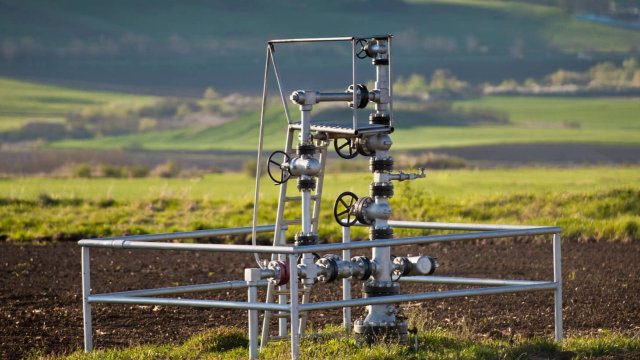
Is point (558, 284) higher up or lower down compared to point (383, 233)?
lower down

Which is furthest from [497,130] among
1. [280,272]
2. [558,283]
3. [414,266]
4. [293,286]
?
[293,286]

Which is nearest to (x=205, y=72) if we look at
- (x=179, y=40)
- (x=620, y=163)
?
(x=179, y=40)

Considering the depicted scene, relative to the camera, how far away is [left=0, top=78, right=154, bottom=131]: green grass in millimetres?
97125

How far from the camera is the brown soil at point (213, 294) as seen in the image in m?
11.7

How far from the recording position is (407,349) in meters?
9.58

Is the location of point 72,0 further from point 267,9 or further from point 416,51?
point 416,51

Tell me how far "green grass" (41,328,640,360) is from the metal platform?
5.07 feet

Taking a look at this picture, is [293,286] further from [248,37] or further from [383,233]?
[248,37]

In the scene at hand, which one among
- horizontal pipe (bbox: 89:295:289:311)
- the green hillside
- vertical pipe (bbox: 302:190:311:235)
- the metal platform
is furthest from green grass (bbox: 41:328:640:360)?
the green hillside

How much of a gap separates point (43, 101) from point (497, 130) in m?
34.5

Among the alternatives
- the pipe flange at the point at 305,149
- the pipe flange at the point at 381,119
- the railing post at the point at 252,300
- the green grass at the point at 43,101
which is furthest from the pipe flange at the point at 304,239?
the green grass at the point at 43,101

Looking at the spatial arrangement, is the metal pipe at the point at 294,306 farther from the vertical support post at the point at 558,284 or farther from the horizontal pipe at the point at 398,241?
the vertical support post at the point at 558,284

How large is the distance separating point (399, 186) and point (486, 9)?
92106 mm

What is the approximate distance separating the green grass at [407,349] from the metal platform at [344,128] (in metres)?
1.55
